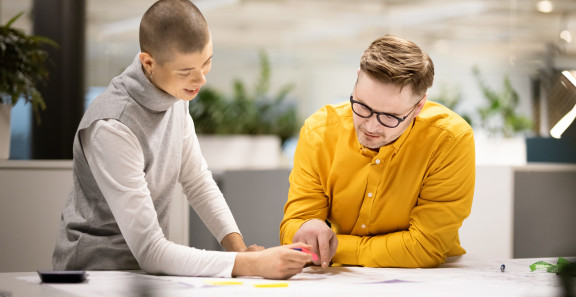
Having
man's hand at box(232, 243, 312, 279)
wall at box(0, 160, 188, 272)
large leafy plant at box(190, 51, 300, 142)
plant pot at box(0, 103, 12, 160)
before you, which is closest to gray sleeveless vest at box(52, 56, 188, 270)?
man's hand at box(232, 243, 312, 279)

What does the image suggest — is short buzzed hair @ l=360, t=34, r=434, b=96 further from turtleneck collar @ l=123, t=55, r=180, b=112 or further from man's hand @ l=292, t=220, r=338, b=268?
turtleneck collar @ l=123, t=55, r=180, b=112

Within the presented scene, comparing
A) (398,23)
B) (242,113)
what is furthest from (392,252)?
(398,23)

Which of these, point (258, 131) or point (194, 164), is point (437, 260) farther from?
point (258, 131)

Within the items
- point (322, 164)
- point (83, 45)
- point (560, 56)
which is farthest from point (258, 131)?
point (560, 56)

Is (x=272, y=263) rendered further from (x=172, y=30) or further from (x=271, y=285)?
(x=172, y=30)

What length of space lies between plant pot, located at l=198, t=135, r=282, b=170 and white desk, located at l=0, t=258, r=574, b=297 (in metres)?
2.06

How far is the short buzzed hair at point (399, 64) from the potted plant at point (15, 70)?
133 centimetres

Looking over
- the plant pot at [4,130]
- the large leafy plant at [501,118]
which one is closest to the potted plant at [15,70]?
the plant pot at [4,130]

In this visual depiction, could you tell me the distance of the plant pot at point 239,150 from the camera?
3787 mm

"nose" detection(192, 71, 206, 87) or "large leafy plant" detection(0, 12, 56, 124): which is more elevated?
"large leafy plant" detection(0, 12, 56, 124)

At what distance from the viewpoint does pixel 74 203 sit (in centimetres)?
167

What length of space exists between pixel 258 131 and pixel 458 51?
3.38 metres

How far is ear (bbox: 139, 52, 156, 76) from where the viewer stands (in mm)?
1568

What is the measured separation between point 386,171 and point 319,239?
32cm
